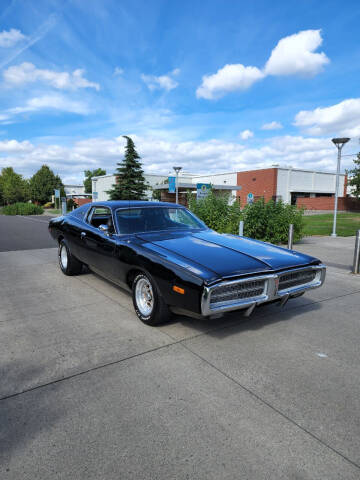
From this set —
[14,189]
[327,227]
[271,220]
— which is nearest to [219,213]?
[271,220]

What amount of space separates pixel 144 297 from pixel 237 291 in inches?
47.9

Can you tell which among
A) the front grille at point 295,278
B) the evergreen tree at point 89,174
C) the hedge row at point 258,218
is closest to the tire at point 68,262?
the front grille at point 295,278

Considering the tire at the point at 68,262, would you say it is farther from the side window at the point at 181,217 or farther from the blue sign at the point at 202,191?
the blue sign at the point at 202,191

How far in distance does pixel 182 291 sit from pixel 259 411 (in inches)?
48.2

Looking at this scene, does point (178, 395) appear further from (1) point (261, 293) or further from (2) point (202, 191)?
(2) point (202, 191)

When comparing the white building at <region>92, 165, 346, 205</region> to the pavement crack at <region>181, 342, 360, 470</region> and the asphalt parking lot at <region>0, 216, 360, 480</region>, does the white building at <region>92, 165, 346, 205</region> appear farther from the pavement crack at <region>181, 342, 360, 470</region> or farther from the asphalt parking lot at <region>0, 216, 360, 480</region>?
the pavement crack at <region>181, 342, 360, 470</region>

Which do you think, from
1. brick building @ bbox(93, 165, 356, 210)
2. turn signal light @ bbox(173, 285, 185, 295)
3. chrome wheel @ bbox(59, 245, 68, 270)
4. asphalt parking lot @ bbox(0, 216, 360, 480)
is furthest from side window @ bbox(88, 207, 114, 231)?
brick building @ bbox(93, 165, 356, 210)

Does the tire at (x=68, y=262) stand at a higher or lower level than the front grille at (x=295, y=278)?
lower

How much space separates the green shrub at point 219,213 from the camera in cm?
1054

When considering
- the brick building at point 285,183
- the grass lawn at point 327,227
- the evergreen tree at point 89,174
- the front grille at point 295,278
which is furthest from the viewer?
the evergreen tree at point 89,174

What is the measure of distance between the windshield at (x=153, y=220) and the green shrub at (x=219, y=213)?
550 cm

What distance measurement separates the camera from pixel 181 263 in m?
3.26

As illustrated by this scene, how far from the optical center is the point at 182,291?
3.12m

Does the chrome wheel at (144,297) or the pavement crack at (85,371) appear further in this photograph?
the chrome wheel at (144,297)
